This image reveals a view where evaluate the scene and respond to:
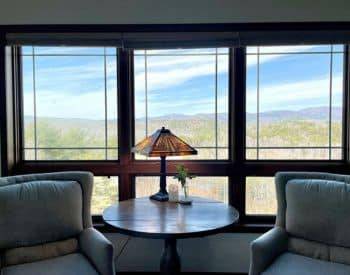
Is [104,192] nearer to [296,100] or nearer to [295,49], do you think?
[296,100]

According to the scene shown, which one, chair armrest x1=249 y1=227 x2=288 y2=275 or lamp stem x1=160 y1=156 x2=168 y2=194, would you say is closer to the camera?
chair armrest x1=249 y1=227 x2=288 y2=275

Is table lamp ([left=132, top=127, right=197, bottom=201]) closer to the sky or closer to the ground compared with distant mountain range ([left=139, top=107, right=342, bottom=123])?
closer to the ground

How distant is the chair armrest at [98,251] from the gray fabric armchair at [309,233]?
0.81 m

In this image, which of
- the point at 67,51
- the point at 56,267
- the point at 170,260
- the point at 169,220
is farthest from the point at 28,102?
the point at 170,260

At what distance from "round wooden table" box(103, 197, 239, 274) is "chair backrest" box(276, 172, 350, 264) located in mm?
367

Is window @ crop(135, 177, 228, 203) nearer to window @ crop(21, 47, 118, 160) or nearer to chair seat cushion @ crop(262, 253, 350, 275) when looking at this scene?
window @ crop(21, 47, 118, 160)

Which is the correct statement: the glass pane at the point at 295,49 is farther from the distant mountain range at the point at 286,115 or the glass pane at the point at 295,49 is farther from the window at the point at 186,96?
the distant mountain range at the point at 286,115

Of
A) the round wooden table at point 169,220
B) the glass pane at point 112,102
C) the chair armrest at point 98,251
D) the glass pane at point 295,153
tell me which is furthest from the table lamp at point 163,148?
the glass pane at point 295,153

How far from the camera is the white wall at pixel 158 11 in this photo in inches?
109

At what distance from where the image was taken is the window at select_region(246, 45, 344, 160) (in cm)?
293

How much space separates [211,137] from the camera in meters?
3.02

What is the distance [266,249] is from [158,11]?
187cm

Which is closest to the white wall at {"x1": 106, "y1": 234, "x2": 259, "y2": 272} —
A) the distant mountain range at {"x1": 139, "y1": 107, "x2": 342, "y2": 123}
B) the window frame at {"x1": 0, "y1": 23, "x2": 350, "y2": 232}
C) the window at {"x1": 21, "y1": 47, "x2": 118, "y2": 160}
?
the window frame at {"x1": 0, "y1": 23, "x2": 350, "y2": 232}

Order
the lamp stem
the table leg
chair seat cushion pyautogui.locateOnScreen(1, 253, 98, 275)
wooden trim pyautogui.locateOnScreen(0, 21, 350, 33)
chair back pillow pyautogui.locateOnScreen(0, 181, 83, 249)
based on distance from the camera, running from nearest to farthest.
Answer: chair seat cushion pyautogui.locateOnScreen(1, 253, 98, 275)
chair back pillow pyautogui.locateOnScreen(0, 181, 83, 249)
the table leg
the lamp stem
wooden trim pyautogui.locateOnScreen(0, 21, 350, 33)
